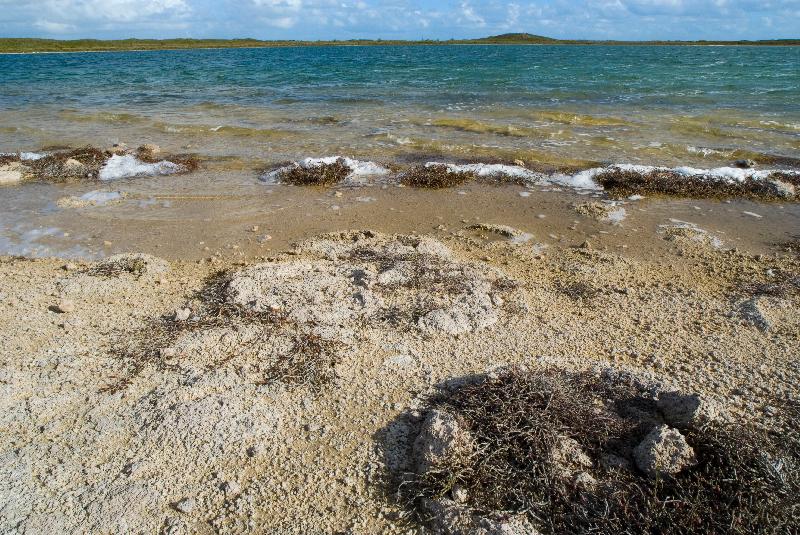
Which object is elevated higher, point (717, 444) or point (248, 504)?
point (717, 444)

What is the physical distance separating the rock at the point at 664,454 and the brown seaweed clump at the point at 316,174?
21.0 ft

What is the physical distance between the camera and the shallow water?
21.0 ft

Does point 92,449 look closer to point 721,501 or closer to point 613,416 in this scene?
point 613,416

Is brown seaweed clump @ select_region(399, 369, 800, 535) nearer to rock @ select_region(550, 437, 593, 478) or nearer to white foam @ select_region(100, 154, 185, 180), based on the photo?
rock @ select_region(550, 437, 593, 478)

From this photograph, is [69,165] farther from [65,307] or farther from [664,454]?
[664,454]

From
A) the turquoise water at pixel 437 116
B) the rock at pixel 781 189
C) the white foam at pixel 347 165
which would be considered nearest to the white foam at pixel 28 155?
the turquoise water at pixel 437 116

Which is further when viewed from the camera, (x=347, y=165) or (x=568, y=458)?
(x=347, y=165)

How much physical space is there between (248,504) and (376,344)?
1.47m

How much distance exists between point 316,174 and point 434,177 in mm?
1911

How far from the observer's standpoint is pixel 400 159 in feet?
32.1

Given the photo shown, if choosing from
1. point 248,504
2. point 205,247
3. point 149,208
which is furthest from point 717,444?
point 149,208

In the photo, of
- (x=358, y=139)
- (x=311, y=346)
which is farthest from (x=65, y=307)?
(x=358, y=139)

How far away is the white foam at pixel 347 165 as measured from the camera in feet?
27.9

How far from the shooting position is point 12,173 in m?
8.57
